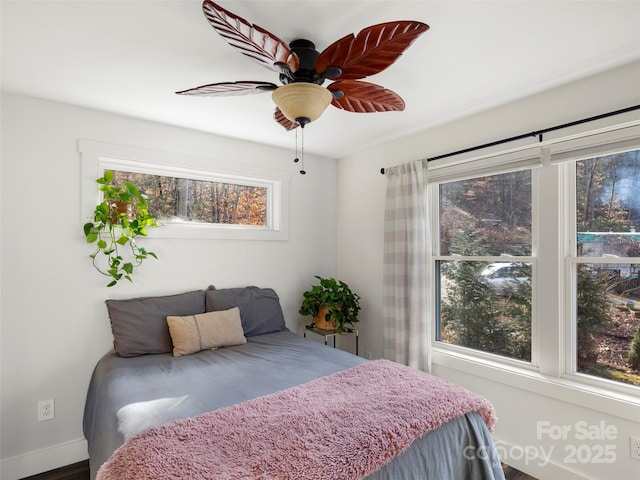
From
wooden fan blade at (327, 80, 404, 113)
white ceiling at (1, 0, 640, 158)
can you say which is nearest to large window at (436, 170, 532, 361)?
white ceiling at (1, 0, 640, 158)

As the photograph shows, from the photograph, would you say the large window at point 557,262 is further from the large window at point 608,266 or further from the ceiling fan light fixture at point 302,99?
the ceiling fan light fixture at point 302,99

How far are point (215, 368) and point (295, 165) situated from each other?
2136 millimetres

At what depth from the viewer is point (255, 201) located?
3398mm

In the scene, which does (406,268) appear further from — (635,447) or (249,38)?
(249,38)

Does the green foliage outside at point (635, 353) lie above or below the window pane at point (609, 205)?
below

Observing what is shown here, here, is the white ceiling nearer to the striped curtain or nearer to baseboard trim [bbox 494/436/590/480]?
the striped curtain

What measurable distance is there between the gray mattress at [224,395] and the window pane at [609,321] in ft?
3.19

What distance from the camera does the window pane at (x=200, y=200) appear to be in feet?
9.38

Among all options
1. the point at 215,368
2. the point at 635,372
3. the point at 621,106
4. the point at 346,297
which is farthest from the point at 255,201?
the point at 635,372

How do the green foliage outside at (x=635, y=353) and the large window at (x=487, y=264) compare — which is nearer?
the green foliage outside at (x=635, y=353)

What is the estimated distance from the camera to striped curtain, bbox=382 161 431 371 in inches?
109

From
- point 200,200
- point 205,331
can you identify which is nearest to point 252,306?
point 205,331

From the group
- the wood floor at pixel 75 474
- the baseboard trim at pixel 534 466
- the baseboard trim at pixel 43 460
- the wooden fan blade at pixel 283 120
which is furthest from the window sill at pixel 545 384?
the baseboard trim at pixel 43 460

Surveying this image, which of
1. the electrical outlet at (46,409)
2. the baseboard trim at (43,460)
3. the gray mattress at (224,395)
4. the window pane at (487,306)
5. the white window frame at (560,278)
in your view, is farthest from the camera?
the window pane at (487,306)
